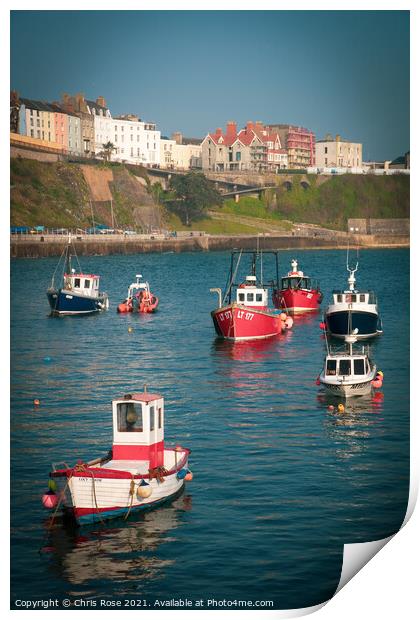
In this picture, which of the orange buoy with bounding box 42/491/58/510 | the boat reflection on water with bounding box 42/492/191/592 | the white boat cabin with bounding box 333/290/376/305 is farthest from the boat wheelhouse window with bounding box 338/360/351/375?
the white boat cabin with bounding box 333/290/376/305

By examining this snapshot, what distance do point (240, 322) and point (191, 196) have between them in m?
30.0

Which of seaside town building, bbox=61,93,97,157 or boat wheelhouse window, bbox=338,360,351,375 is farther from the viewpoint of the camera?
boat wheelhouse window, bbox=338,360,351,375

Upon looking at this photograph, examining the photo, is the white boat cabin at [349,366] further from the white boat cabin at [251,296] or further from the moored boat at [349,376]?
the white boat cabin at [251,296]

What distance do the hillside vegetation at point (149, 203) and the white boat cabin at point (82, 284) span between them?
3.94 m

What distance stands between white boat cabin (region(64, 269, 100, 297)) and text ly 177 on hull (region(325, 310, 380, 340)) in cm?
1312

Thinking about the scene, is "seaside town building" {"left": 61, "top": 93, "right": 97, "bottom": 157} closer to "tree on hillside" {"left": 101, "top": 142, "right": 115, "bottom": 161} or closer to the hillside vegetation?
"tree on hillside" {"left": 101, "top": 142, "right": 115, "bottom": 161}

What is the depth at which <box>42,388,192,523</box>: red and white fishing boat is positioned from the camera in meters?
14.9

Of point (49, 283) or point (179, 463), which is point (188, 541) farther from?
point (49, 283)

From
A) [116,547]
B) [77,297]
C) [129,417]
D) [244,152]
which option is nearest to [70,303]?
[77,297]

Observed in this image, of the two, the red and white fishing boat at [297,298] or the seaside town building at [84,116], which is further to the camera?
the red and white fishing boat at [297,298]

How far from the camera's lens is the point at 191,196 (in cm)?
6300

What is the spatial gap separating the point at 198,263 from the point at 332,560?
5464 cm

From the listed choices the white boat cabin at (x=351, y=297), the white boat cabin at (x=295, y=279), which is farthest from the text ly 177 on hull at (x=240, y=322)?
the white boat cabin at (x=295, y=279)

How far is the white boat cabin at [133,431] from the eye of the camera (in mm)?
15688
